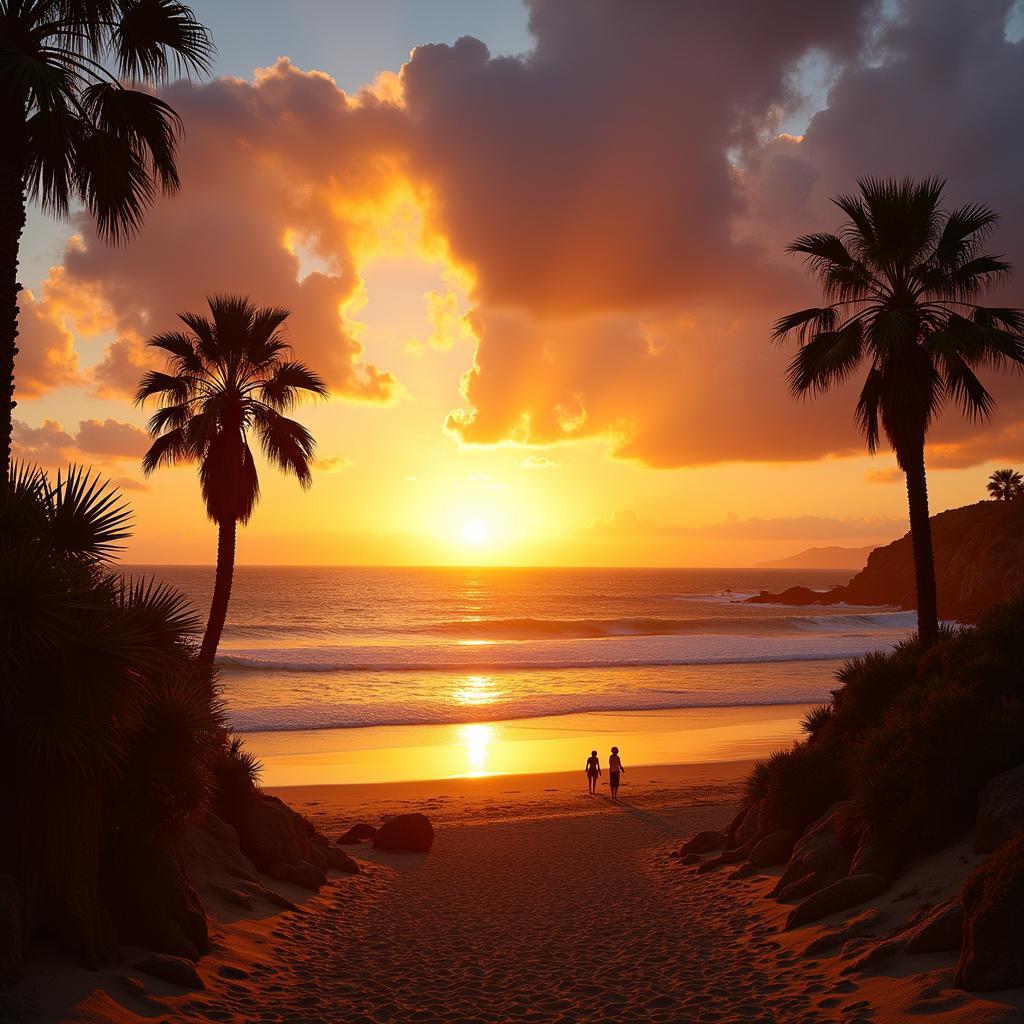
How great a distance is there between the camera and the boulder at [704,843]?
15289 millimetres

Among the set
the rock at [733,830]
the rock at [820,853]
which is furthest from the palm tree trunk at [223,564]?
the rock at [820,853]

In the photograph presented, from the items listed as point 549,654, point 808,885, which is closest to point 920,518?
point 808,885

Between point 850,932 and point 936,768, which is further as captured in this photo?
point 936,768

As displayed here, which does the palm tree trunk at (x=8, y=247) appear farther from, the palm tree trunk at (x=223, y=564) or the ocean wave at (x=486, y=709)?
the ocean wave at (x=486, y=709)

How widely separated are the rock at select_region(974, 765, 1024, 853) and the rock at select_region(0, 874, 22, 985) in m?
9.20

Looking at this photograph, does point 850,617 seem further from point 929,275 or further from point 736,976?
point 736,976

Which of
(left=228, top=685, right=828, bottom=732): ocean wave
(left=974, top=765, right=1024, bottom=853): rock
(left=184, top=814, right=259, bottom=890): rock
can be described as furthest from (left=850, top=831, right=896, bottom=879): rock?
(left=228, top=685, right=828, bottom=732): ocean wave

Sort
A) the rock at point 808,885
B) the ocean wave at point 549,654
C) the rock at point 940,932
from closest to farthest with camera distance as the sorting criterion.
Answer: the rock at point 940,932 < the rock at point 808,885 < the ocean wave at point 549,654

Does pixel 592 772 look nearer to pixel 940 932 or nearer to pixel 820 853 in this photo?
pixel 820 853

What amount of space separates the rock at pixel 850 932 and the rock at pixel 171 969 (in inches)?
255

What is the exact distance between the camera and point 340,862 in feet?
48.2

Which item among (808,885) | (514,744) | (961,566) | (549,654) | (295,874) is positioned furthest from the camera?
(961,566)

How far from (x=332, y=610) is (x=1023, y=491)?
89518 mm

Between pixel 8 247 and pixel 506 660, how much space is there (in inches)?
2064
